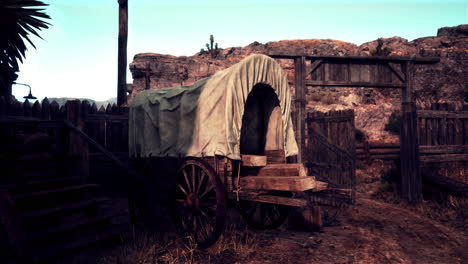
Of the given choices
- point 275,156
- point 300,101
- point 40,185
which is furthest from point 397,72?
point 40,185

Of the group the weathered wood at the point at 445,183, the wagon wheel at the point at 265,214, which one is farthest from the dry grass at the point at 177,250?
the weathered wood at the point at 445,183

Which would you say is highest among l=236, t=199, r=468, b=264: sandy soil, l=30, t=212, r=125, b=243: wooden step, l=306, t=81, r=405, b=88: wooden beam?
l=306, t=81, r=405, b=88: wooden beam

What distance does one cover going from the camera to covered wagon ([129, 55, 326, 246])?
5461mm

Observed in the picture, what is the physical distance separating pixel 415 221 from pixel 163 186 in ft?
18.0

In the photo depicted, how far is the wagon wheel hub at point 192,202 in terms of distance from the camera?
5.82 metres

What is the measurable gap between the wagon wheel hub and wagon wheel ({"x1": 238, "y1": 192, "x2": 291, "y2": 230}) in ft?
3.05

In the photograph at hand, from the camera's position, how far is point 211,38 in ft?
93.3

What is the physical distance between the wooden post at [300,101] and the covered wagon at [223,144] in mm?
2040

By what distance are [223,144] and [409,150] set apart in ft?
20.4

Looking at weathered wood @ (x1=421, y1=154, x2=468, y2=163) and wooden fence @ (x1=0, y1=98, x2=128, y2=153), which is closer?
wooden fence @ (x1=0, y1=98, x2=128, y2=153)

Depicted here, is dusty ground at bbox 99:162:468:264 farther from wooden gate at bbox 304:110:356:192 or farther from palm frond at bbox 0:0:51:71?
palm frond at bbox 0:0:51:71

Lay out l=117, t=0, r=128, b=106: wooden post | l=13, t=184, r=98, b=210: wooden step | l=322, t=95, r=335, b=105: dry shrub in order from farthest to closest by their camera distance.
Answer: l=322, t=95, r=335, b=105: dry shrub, l=117, t=0, r=128, b=106: wooden post, l=13, t=184, r=98, b=210: wooden step

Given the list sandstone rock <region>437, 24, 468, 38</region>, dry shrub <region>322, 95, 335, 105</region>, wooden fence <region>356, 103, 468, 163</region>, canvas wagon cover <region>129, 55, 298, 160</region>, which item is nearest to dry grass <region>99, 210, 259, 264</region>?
canvas wagon cover <region>129, 55, 298, 160</region>

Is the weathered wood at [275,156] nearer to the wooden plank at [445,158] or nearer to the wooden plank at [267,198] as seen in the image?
the wooden plank at [267,198]
